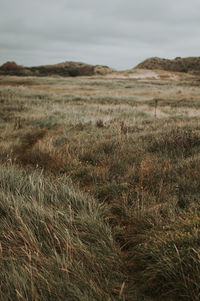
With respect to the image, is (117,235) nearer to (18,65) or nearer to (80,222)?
(80,222)

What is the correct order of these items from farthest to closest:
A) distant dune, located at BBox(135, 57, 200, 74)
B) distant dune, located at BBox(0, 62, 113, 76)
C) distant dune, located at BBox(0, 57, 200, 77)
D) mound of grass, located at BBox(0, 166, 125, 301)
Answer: distant dune, located at BBox(135, 57, 200, 74), distant dune, located at BBox(0, 57, 200, 77), distant dune, located at BBox(0, 62, 113, 76), mound of grass, located at BBox(0, 166, 125, 301)

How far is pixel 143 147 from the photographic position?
4.88 meters

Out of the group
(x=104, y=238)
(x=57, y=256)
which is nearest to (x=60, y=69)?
(x=104, y=238)

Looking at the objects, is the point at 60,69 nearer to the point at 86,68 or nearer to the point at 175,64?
the point at 86,68

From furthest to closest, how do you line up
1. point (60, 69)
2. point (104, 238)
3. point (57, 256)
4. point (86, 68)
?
point (86, 68) < point (60, 69) < point (104, 238) < point (57, 256)

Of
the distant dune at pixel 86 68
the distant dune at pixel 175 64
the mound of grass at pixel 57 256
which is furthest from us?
the distant dune at pixel 175 64

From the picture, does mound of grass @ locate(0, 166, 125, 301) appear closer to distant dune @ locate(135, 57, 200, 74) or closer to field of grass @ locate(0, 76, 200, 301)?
field of grass @ locate(0, 76, 200, 301)

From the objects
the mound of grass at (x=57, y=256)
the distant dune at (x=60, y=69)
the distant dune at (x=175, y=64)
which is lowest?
the mound of grass at (x=57, y=256)

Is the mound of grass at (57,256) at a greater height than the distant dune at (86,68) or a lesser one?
lesser

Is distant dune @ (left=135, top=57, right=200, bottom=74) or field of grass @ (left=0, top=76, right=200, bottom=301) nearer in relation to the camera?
field of grass @ (left=0, top=76, right=200, bottom=301)

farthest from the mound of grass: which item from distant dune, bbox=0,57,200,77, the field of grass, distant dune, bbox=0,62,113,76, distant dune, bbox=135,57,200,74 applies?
distant dune, bbox=135,57,200,74

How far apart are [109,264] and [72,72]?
→ 252 feet

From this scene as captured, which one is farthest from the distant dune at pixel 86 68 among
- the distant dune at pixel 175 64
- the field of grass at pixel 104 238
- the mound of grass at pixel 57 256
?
the mound of grass at pixel 57 256

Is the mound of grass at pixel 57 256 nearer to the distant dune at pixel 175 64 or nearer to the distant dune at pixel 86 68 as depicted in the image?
the distant dune at pixel 86 68
